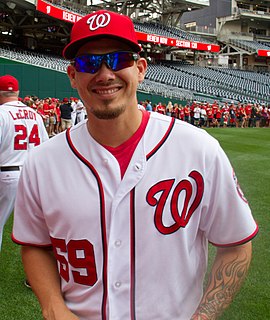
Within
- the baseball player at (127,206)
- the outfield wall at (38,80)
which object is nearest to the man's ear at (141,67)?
the baseball player at (127,206)

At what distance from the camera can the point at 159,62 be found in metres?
44.3

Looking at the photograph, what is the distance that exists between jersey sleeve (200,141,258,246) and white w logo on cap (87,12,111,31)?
62 centimetres

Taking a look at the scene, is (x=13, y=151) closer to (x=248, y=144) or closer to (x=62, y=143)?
(x=62, y=143)

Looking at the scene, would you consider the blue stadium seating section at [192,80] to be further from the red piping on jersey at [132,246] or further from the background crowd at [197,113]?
the red piping on jersey at [132,246]

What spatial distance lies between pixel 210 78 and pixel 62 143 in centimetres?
4033

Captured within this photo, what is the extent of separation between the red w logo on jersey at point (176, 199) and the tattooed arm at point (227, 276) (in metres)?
0.24

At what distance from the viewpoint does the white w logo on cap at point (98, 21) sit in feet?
5.01

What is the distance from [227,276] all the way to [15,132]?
3.05 m

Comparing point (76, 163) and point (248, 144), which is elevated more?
point (76, 163)

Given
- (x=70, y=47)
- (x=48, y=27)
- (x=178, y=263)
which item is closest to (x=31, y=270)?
(x=178, y=263)

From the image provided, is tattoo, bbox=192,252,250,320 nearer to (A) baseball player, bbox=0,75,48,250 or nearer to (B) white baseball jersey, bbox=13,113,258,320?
(B) white baseball jersey, bbox=13,113,258,320

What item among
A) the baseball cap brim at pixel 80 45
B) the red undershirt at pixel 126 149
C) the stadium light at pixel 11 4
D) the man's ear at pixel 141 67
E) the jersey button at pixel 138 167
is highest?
the stadium light at pixel 11 4

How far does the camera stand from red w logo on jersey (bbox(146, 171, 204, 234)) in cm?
152

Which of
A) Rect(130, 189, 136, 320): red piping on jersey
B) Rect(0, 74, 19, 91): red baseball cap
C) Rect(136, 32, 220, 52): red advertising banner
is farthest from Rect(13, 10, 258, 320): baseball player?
Rect(136, 32, 220, 52): red advertising banner
